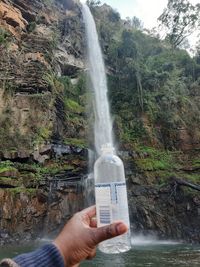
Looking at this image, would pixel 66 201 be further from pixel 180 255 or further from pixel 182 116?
pixel 182 116

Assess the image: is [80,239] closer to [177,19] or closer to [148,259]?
[148,259]

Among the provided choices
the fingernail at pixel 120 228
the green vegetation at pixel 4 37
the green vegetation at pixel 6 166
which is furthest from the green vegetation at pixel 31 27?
the fingernail at pixel 120 228

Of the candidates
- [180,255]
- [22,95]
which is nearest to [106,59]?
[22,95]

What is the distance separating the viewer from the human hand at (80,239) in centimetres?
154

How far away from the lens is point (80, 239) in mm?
1602

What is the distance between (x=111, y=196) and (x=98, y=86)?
2195 centimetres

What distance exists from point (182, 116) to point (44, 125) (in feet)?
28.5

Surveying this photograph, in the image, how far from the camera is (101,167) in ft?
6.54

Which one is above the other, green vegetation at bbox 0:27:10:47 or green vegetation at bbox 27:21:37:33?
green vegetation at bbox 27:21:37:33

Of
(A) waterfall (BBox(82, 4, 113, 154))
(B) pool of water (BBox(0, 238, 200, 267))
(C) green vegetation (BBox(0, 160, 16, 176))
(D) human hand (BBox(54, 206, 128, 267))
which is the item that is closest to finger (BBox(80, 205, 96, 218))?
(D) human hand (BBox(54, 206, 128, 267))

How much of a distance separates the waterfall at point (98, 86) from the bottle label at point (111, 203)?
14816 mm

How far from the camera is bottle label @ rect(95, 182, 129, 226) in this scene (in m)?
1.71

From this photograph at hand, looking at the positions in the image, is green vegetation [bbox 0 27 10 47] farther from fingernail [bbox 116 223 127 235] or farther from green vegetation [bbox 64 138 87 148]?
fingernail [bbox 116 223 127 235]

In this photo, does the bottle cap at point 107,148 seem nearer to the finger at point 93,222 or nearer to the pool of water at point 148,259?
the finger at point 93,222
